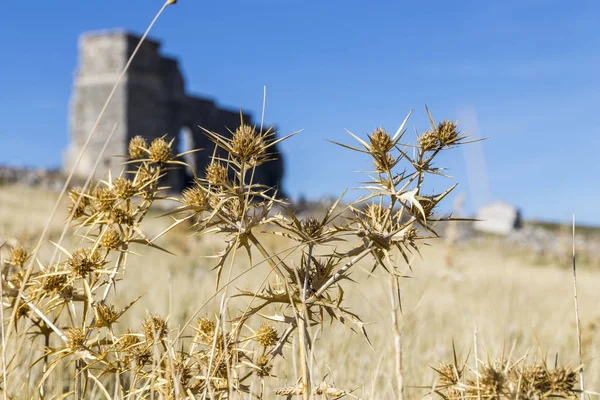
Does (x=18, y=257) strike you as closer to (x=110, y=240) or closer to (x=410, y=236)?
(x=110, y=240)

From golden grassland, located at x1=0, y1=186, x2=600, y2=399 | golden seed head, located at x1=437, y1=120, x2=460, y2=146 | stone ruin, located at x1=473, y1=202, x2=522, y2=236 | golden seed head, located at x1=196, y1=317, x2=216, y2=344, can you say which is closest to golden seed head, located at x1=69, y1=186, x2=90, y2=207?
golden grassland, located at x1=0, y1=186, x2=600, y2=399

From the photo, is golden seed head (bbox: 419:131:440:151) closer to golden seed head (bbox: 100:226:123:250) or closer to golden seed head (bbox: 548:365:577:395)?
golden seed head (bbox: 548:365:577:395)

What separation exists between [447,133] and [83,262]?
78cm

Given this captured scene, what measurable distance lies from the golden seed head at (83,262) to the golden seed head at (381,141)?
62 centimetres

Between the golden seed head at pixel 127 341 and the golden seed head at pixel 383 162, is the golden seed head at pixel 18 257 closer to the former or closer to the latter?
the golden seed head at pixel 127 341

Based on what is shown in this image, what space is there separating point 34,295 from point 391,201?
0.80 m

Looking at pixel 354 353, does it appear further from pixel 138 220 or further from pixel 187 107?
pixel 187 107

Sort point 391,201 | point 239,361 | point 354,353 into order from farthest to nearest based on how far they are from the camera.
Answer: point 354,353 < point 239,361 < point 391,201

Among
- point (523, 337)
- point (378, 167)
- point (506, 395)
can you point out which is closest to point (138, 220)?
point (378, 167)

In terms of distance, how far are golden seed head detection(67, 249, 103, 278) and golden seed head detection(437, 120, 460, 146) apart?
744 mm

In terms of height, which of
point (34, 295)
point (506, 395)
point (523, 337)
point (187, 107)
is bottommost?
point (523, 337)

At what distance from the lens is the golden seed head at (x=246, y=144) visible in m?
1.15

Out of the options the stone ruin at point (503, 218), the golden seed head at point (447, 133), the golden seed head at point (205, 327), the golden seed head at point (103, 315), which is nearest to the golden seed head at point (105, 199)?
the golden seed head at point (103, 315)

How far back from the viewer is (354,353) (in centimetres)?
279
